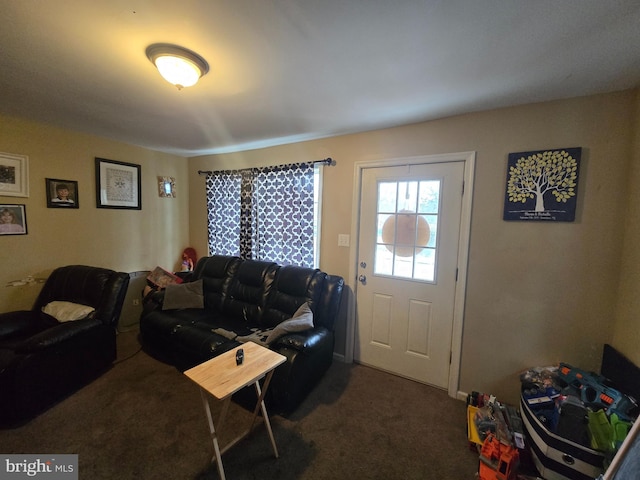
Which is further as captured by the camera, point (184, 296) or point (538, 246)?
point (184, 296)

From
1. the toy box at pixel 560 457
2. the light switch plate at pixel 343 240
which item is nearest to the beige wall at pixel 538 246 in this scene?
the toy box at pixel 560 457

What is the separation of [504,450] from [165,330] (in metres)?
2.74

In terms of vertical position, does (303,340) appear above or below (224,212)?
below

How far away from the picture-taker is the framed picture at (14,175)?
7.65 ft

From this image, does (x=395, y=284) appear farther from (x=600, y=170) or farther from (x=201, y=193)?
(x=201, y=193)

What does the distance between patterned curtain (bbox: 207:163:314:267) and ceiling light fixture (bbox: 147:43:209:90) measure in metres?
1.48

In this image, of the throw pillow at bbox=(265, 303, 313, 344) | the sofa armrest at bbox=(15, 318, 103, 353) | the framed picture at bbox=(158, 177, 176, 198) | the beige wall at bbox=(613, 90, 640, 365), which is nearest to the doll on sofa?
the framed picture at bbox=(158, 177, 176, 198)

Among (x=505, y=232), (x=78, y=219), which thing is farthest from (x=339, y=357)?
(x=78, y=219)

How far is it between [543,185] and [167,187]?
4.34m

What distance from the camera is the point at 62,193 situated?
269 centimetres

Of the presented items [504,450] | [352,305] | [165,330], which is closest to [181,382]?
[165,330]

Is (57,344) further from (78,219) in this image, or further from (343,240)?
(343,240)

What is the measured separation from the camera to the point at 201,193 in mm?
3855

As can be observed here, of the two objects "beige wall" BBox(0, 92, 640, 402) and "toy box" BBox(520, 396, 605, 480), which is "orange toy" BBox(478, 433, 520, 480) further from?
"beige wall" BBox(0, 92, 640, 402)
